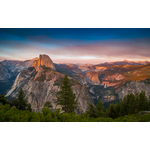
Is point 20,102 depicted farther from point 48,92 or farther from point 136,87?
point 136,87

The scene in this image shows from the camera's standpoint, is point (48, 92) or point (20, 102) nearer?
point (20, 102)

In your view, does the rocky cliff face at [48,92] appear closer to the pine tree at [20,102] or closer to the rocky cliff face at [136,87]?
the pine tree at [20,102]

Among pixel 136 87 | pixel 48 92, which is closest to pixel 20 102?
pixel 48 92

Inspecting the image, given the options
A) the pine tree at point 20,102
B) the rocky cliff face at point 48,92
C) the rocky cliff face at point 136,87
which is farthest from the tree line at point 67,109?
the rocky cliff face at point 136,87

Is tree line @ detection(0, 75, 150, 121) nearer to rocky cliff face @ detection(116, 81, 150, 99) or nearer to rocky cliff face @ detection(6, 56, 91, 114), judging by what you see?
rocky cliff face @ detection(6, 56, 91, 114)

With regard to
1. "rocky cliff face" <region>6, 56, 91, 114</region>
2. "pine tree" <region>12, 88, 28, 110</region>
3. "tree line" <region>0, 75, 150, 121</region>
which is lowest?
"rocky cliff face" <region>6, 56, 91, 114</region>

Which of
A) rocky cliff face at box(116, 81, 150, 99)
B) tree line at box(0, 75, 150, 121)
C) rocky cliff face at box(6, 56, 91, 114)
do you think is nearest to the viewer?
tree line at box(0, 75, 150, 121)

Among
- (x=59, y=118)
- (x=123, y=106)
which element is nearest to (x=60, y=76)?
(x=123, y=106)

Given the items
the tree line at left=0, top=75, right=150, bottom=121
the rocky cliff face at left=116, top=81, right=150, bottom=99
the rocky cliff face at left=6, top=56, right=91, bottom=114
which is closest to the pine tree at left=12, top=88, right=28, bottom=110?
the tree line at left=0, top=75, right=150, bottom=121

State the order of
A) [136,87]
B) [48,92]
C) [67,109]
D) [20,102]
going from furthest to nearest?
1. [136,87]
2. [48,92]
3. [20,102]
4. [67,109]

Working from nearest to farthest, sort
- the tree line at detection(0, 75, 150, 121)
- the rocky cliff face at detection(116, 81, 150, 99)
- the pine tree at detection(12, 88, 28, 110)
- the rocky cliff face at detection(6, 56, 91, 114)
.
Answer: the tree line at detection(0, 75, 150, 121)
the pine tree at detection(12, 88, 28, 110)
the rocky cliff face at detection(6, 56, 91, 114)
the rocky cliff face at detection(116, 81, 150, 99)

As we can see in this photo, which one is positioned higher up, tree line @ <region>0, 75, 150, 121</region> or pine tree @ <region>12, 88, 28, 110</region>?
tree line @ <region>0, 75, 150, 121</region>
